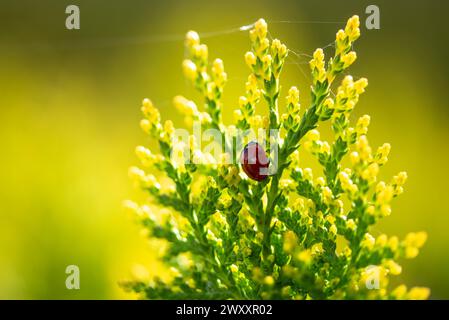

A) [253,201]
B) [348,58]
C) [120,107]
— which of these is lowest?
[253,201]

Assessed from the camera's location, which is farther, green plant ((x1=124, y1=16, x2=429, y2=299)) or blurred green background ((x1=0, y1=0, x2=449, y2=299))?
blurred green background ((x1=0, y1=0, x2=449, y2=299))

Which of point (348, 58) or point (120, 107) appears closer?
point (348, 58)

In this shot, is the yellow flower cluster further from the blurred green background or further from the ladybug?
the blurred green background

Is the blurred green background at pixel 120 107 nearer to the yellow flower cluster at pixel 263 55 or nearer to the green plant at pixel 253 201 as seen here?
the green plant at pixel 253 201

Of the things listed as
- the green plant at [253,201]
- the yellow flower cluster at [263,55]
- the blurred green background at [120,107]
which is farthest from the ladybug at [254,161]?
the blurred green background at [120,107]

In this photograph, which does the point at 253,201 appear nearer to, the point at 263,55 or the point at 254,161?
the point at 254,161

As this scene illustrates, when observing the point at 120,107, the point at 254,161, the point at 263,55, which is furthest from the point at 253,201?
the point at 120,107

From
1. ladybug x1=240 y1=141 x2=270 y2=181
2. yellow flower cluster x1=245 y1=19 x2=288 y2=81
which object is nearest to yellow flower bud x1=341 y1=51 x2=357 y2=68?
yellow flower cluster x1=245 y1=19 x2=288 y2=81
